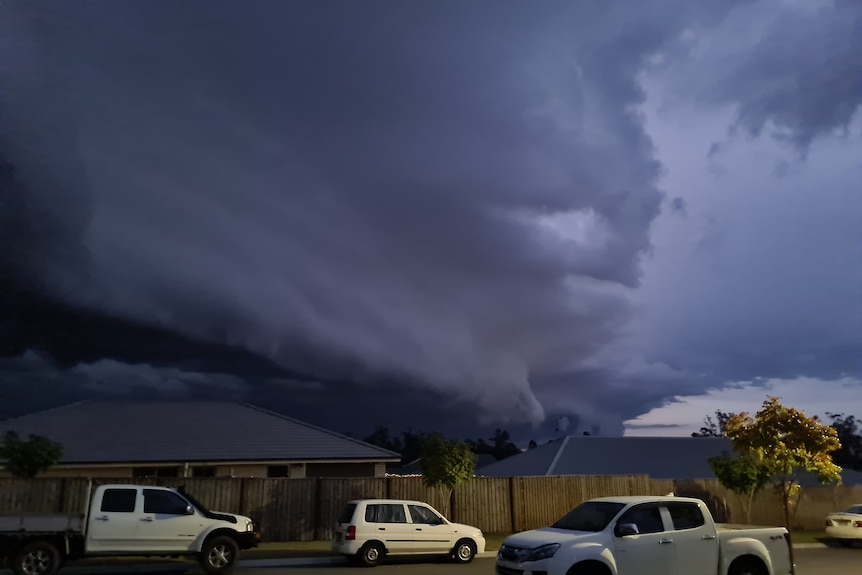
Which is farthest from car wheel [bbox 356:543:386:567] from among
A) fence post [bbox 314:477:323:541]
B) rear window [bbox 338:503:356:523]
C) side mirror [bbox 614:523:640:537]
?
side mirror [bbox 614:523:640:537]

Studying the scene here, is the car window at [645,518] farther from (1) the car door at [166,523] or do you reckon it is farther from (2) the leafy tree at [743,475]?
(2) the leafy tree at [743,475]

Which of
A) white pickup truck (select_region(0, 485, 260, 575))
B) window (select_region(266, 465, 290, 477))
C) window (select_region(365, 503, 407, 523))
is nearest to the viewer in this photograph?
white pickup truck (select_region(0, 485, 260, 575))

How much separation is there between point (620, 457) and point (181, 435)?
2495 cm

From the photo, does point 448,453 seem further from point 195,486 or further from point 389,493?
point 195,486

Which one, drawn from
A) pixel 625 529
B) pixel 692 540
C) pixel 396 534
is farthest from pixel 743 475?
pixel 625 529

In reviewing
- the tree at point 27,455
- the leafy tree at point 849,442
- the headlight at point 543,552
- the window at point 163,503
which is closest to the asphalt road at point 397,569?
the window at point 163,503

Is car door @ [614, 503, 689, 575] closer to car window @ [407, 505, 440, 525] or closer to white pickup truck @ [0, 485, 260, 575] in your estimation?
car window @ [407, 505, 440, 525]

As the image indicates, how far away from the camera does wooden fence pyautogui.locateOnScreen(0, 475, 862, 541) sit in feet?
68.6

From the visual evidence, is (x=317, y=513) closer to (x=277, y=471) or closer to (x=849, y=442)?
(x=277, y=471)

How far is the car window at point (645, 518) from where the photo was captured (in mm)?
10766

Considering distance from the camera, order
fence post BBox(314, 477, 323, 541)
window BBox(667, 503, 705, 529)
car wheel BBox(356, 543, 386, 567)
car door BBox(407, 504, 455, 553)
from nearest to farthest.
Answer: window BBox(667, 503, 705, 529), car wheel BBox(356, 543, 386, 567), car door BBox(407, 504, 455, 553), fence post BBox(314, 477, 323, 541)

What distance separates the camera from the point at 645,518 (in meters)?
10.9

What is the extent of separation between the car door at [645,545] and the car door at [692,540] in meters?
0.17

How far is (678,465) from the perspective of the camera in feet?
131
